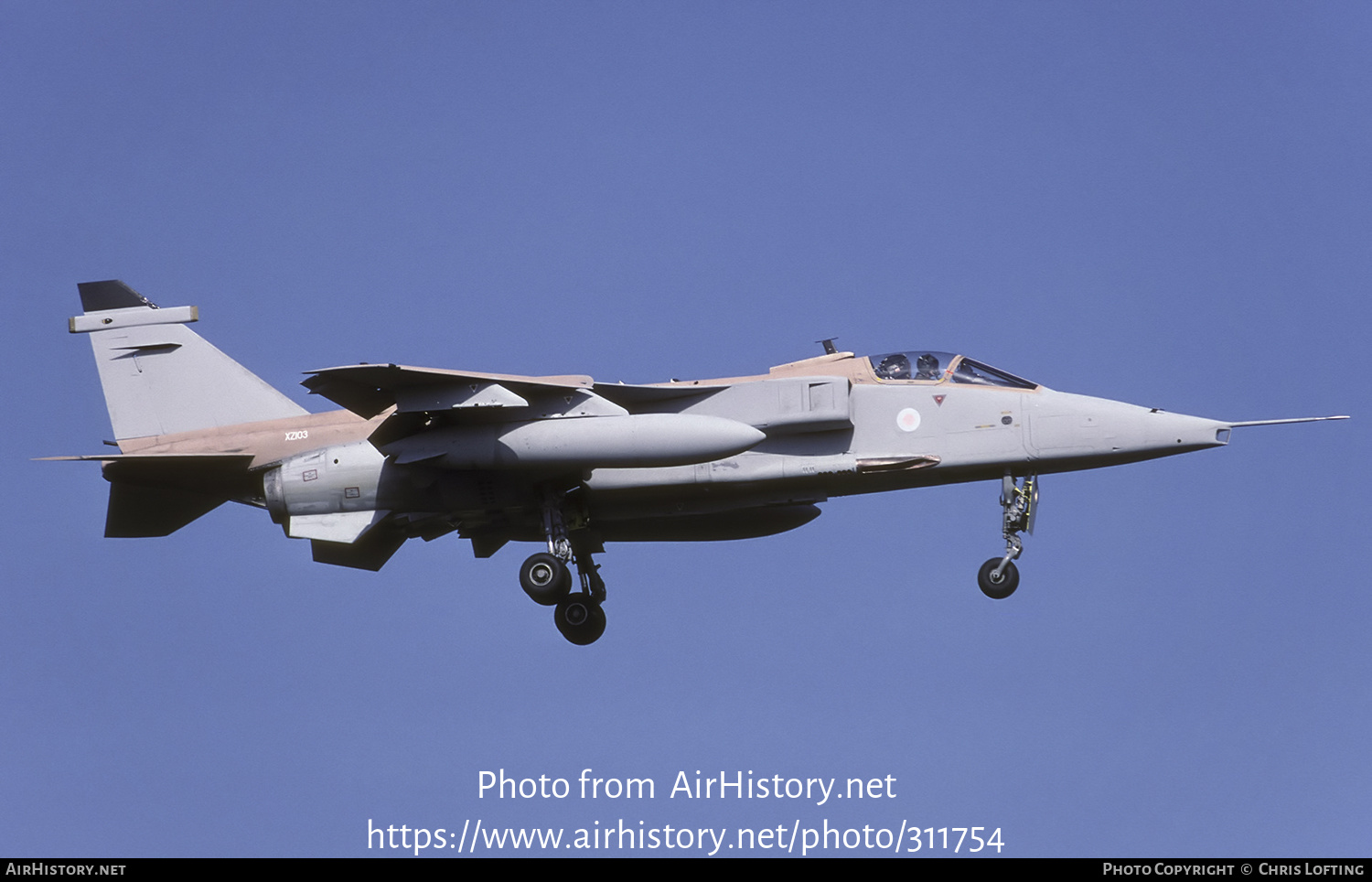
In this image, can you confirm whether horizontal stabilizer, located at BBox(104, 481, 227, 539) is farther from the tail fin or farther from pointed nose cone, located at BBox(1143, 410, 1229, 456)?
pointed nose cone, located at BBox(1143, 410, 1229, 456)

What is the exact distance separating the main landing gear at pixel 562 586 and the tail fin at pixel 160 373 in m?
4.27

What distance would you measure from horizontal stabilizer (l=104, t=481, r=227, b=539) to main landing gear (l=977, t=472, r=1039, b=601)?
1034cm

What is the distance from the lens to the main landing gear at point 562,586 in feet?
69.5

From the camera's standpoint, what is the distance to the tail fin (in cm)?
2317

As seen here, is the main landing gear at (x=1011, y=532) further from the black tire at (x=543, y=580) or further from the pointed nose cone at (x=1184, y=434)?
the black tire at (x=543, y=580)

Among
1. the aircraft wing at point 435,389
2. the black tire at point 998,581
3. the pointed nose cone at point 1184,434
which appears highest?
the aircraft wing at point 435,389

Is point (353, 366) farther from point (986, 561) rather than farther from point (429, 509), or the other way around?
point (986, 561)

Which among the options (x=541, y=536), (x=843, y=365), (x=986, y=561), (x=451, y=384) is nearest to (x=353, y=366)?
(x=451, y=384)

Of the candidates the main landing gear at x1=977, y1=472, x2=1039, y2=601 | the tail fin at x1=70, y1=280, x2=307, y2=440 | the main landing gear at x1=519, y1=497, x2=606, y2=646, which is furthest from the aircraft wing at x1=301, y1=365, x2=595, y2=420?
the main landing gear at x1=977, y1=472, x2=1039, y2=601

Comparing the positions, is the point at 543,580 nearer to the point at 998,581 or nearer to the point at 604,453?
the point at 604,453

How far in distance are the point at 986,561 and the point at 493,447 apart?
20.6ft

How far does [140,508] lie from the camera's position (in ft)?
75.4

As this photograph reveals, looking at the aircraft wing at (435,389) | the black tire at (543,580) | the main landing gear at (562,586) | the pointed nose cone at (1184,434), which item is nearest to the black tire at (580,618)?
the main landing gear at (562,586)

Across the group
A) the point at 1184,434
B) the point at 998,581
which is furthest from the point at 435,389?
the point at 1184,434
